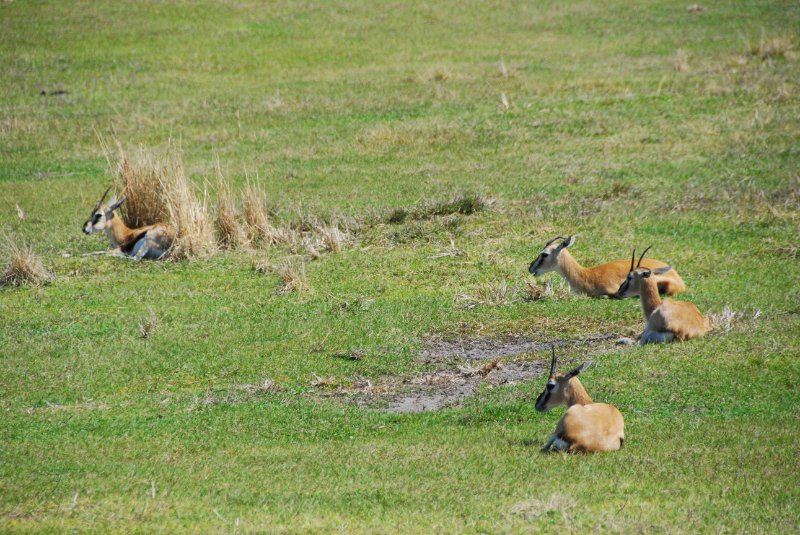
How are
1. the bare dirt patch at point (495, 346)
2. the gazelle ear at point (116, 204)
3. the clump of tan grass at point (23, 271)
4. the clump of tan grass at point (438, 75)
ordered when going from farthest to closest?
1. the clump of tan grass at point (438, 75)
2. the gazelle ear at point (116, 204)
3. the clump of tan grass at point (23, 271)
4. the bare dirt patch at point (495, 346)

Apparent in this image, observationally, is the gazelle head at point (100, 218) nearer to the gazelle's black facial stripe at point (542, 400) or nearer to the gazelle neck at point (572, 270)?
the gazelle neck at point (572, 270)

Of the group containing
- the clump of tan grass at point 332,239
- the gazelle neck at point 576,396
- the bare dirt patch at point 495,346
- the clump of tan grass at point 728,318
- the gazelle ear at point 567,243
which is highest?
the gazelle neck at point 576,396

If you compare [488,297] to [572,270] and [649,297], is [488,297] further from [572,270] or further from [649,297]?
[649,297]

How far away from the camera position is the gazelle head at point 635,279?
1138 centimetres

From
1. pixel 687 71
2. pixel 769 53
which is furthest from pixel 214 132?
pixel 769 53

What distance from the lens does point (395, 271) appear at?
46.2 feet

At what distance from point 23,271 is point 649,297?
7817mm

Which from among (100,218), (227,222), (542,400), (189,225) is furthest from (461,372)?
(100,218)

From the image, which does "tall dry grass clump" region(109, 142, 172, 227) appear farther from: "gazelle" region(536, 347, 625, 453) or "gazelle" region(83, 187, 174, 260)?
"gazelle" region(536, 347, 625, 453)

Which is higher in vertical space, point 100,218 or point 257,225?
point 100,218

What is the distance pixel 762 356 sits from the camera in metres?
9.62

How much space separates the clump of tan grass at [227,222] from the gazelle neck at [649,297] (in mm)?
6332

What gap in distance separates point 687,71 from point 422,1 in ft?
36.5

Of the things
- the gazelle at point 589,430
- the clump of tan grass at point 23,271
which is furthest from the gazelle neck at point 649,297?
the clump of tan grass at point 23,271
